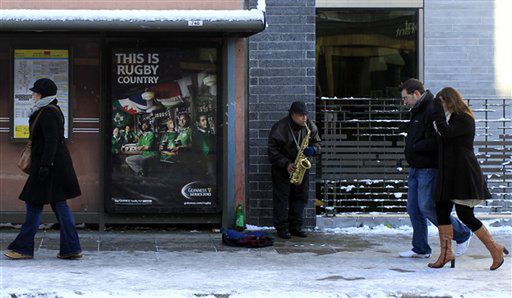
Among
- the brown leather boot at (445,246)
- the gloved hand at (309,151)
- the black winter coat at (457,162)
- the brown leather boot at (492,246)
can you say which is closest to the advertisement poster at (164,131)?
the gloved hand at (309,151)

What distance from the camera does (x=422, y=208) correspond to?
8.02 metres

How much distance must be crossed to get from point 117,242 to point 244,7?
3.17 metres

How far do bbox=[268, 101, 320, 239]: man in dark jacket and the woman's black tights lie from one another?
2122 mm

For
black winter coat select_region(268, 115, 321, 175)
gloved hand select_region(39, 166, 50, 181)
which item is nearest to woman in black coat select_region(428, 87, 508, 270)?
black winter coat select_region(268, 115, 321, 175)

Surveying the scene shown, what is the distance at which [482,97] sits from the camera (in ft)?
35.0

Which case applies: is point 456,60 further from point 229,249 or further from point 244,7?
point 229,249

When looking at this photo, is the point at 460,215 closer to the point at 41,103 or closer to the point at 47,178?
the point at 47,178

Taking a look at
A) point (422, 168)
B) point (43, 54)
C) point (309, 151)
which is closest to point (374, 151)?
point (309, 151)

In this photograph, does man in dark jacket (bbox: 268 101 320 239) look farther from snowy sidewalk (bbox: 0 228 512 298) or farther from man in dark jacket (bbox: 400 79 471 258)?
man in dark jacket (bbox: 400 79 471 258)

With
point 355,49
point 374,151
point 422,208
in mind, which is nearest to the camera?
point 422,208

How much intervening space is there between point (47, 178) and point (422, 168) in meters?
3.59

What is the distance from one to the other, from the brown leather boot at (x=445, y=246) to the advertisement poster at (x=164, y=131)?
3075mm

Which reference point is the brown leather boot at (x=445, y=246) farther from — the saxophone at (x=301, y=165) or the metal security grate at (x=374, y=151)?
the metal security grate at (x=374, y=151)

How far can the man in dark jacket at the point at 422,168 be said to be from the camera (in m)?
7.99
